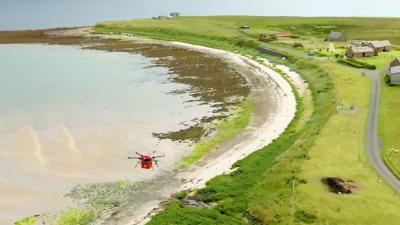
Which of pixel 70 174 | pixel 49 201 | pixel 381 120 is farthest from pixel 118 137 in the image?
pixel 381 120

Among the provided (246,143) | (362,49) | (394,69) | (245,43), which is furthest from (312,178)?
(245,43)

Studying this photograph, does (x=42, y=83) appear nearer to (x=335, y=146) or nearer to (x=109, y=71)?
(x=109, y=71)

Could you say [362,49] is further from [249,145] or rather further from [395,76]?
[249,145]

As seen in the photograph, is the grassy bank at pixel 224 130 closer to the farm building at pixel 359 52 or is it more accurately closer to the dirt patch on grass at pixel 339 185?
the dirt patch on grass at pixel 339 185

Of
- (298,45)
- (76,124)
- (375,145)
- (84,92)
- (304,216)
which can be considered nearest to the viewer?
(304,216)

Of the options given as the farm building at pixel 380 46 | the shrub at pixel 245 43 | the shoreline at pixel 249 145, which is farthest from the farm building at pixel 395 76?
the shrub at pixel 245 43

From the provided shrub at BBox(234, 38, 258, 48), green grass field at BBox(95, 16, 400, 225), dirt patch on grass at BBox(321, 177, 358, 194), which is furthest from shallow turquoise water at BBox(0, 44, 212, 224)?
shrub at BBox(234, 38, 258, 48)
